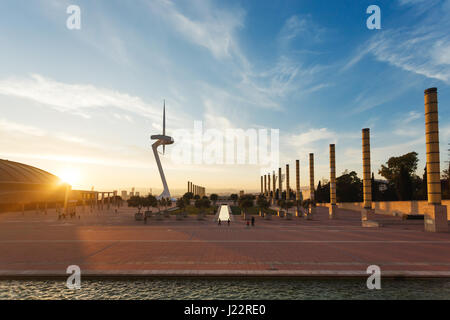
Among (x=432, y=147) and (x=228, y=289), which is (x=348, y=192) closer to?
(x=432, y=147)

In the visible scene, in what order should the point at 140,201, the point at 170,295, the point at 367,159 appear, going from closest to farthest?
the point at 170,295
the point at 367,159
the point at 140,201

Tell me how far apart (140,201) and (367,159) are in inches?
1295

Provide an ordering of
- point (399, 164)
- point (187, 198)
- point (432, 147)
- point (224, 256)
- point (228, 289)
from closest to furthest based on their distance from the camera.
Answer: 1. point (228, 289)
2. point (224, 256)
3. point (432, 147)
4. point (399, 164)
5. point (187, 198)

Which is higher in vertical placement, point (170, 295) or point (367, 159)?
point (367, 159)

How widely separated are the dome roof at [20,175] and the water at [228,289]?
242 ft

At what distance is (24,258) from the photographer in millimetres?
14711

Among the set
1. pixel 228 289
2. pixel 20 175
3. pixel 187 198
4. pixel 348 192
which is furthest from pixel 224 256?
pixel 20 175

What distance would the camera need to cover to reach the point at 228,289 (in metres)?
10.5

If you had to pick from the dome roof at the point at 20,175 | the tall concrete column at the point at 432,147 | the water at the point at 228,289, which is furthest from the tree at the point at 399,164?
the dome roof at the point at 20,175

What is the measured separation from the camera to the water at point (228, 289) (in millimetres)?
10000

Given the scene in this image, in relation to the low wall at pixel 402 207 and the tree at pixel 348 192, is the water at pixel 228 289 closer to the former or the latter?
the low wall at pixel 402 207

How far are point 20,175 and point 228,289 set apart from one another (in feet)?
275
